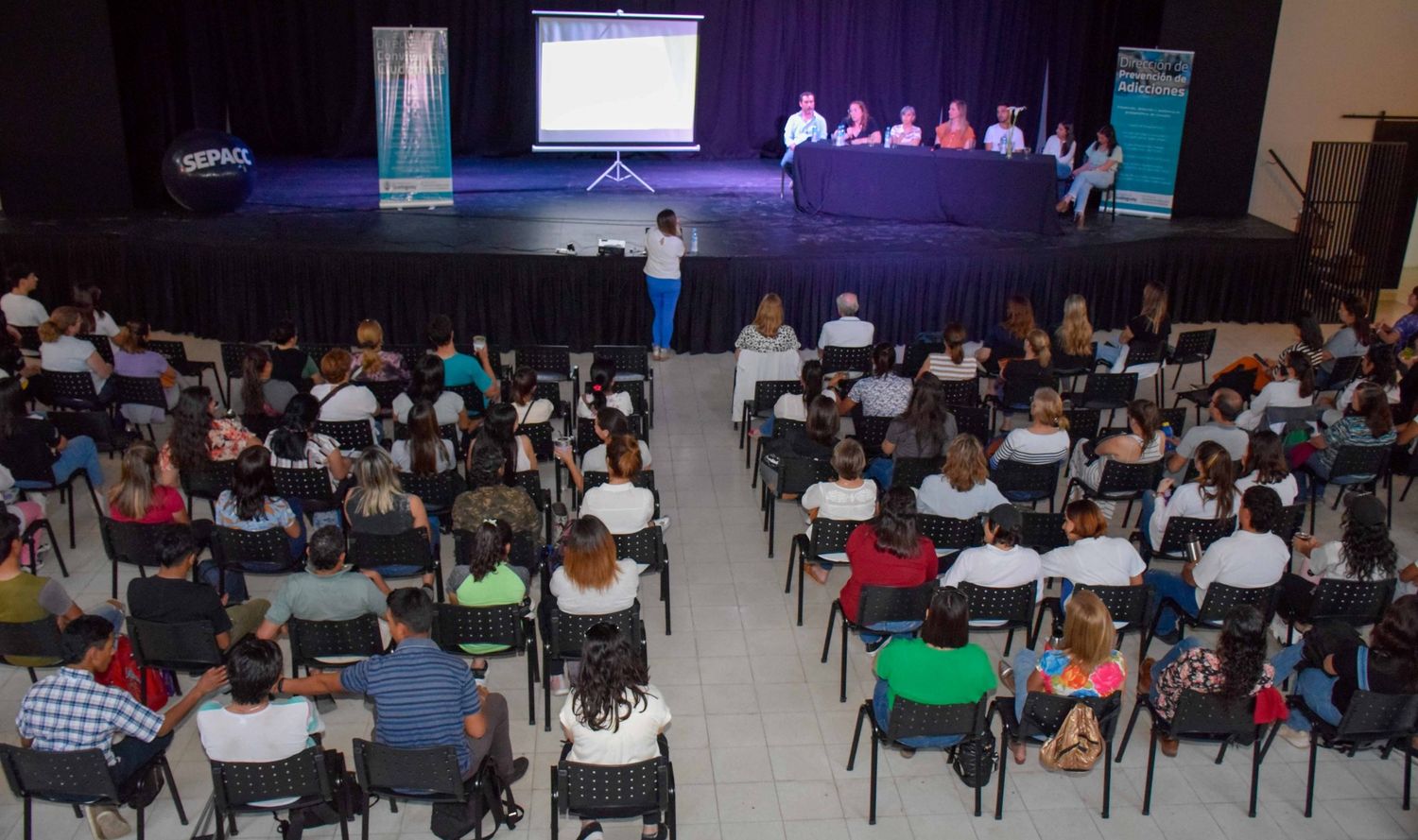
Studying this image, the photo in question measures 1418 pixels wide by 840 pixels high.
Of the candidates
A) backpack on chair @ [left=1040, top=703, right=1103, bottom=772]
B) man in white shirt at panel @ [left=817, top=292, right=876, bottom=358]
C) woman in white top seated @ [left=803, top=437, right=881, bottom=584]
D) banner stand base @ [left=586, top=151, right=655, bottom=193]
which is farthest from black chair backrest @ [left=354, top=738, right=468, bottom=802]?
banner stand base @ [left=586, top=151, right=655, bottom=193]

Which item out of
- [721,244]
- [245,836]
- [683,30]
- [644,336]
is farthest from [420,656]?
[683,30]

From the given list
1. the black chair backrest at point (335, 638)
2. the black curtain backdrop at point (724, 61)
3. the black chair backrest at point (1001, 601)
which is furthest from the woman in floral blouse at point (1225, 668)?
the black curtain backdrop at point (724, 61)

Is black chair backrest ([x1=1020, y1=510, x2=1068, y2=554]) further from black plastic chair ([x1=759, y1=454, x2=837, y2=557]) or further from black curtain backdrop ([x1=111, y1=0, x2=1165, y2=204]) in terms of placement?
black curtain backdrop ([x1=111, y1=0, x2=1165, y2=204])

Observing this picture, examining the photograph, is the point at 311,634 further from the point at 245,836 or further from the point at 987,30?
the point at 987,30

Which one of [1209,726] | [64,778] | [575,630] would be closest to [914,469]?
[1209,726]

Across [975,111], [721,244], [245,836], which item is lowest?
[245,836]

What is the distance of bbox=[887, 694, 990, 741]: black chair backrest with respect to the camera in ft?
14.0

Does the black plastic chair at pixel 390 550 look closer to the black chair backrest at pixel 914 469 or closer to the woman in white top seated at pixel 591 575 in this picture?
the woman in white top seated at pixel 591 575

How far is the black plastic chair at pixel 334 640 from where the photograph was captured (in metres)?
4.60

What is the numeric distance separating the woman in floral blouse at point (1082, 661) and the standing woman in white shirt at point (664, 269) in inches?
225

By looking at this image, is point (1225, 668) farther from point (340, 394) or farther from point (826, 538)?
point (340, 394)

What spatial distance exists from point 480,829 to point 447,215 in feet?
27.5

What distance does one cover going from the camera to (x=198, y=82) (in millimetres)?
13531

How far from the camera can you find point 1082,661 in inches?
172
